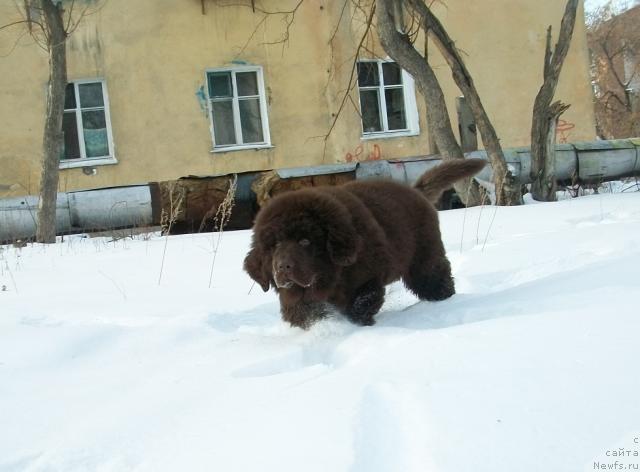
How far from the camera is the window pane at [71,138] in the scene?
15.8 meters

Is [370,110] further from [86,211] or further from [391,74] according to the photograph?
[86,211]

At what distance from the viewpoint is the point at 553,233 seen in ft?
21.1

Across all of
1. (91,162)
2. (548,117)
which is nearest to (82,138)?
(91,162)

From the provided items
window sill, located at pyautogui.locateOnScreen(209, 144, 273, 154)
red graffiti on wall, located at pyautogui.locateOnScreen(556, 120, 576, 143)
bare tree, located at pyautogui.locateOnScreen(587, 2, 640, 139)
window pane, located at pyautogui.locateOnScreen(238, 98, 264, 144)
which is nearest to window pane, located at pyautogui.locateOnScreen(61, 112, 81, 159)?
window sill, located at pyautogui.locateOnScreen(209, 144, 273, 154)

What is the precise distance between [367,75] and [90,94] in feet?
22.3

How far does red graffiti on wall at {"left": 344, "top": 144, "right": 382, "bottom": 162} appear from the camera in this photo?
16.4 m

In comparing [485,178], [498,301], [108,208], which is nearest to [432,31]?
[485,178]

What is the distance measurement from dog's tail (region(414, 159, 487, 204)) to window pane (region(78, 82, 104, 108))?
40.6 feet

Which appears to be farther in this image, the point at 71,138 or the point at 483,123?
the point at 71,138

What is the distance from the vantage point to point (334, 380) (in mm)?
2525

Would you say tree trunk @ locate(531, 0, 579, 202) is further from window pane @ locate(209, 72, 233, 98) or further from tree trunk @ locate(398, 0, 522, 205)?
window pane @ locate(209, 72, 233, 98)

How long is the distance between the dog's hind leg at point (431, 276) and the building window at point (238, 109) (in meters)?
12.1

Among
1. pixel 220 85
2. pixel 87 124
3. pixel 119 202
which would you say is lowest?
pixel 119 202

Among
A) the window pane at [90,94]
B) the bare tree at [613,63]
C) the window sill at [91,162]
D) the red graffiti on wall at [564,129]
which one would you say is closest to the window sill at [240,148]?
the window sill at [91,162]
